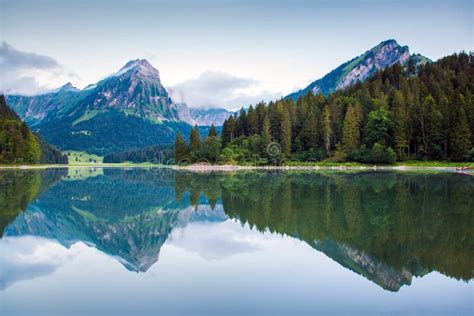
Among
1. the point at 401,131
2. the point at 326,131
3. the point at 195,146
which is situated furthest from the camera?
the point at 195,146

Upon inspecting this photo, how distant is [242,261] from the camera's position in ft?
40.8

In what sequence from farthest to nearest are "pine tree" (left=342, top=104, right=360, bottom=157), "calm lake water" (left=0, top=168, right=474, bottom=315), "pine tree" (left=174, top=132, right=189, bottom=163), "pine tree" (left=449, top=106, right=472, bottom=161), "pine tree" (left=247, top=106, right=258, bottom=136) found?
"pine tree" (left=247, top=106, right=258, bottom=136) < "pine tree" (left=174, top=132, right=189, bottom=163) < "pine tree" (left=342, top=104, right=360, bottom=157) < "pine tree" (left=449, top=106, right=472, bottom=161) < "calm lake water" (left=0, top=168, right=474, bottom=315)

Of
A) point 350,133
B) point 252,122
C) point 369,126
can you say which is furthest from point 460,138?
point 252,122

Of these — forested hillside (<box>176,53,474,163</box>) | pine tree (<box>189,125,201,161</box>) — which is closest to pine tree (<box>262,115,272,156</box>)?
forested hillside (<box>176,53,474,163</box>)

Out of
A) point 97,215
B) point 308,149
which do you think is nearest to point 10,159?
point 308,149

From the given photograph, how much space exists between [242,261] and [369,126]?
267 ft

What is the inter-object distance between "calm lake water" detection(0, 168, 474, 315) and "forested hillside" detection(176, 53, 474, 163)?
6228cm

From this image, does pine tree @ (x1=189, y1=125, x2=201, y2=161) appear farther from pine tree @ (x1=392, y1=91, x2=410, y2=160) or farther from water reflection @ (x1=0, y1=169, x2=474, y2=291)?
water reflection @ (x1=0, y1=169, x2=474, y2=291)

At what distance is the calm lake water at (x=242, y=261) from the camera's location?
8.84m

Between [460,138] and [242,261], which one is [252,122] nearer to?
[460,138]

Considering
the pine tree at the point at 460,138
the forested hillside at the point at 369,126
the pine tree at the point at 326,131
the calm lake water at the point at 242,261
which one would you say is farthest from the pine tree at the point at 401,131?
the calm lake water at the point at 242,261

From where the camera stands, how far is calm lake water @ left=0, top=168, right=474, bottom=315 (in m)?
8.84

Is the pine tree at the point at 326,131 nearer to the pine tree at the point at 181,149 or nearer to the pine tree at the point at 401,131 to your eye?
the pine tree at the point at 401,131

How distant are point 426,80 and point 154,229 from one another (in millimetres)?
113297
